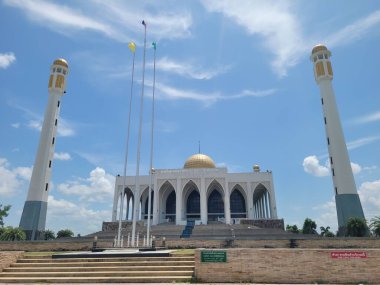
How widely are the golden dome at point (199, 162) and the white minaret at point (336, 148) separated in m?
19.6

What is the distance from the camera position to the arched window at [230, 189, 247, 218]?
50750mm

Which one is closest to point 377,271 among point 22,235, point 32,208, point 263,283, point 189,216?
point 263,283

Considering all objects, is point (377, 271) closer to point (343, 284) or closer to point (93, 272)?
point (343, 284)

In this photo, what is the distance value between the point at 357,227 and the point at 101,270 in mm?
27742

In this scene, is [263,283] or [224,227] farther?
[224,227]

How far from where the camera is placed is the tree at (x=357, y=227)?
99.5 feet

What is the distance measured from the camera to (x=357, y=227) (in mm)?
30547

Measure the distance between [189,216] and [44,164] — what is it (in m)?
24.6

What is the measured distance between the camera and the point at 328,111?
3878 cm

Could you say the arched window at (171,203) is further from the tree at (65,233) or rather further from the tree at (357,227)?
the tree at (357,227)

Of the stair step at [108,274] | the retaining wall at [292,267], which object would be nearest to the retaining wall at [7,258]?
the stair step at [108,274]

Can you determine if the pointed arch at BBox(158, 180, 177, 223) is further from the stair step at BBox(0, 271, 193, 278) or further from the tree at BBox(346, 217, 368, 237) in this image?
the stair step at BBox(0, 271, 193, 278)

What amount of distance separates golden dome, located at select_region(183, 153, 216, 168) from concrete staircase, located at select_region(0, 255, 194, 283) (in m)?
36.9

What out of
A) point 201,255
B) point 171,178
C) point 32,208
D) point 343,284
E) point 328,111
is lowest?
point 343,284
